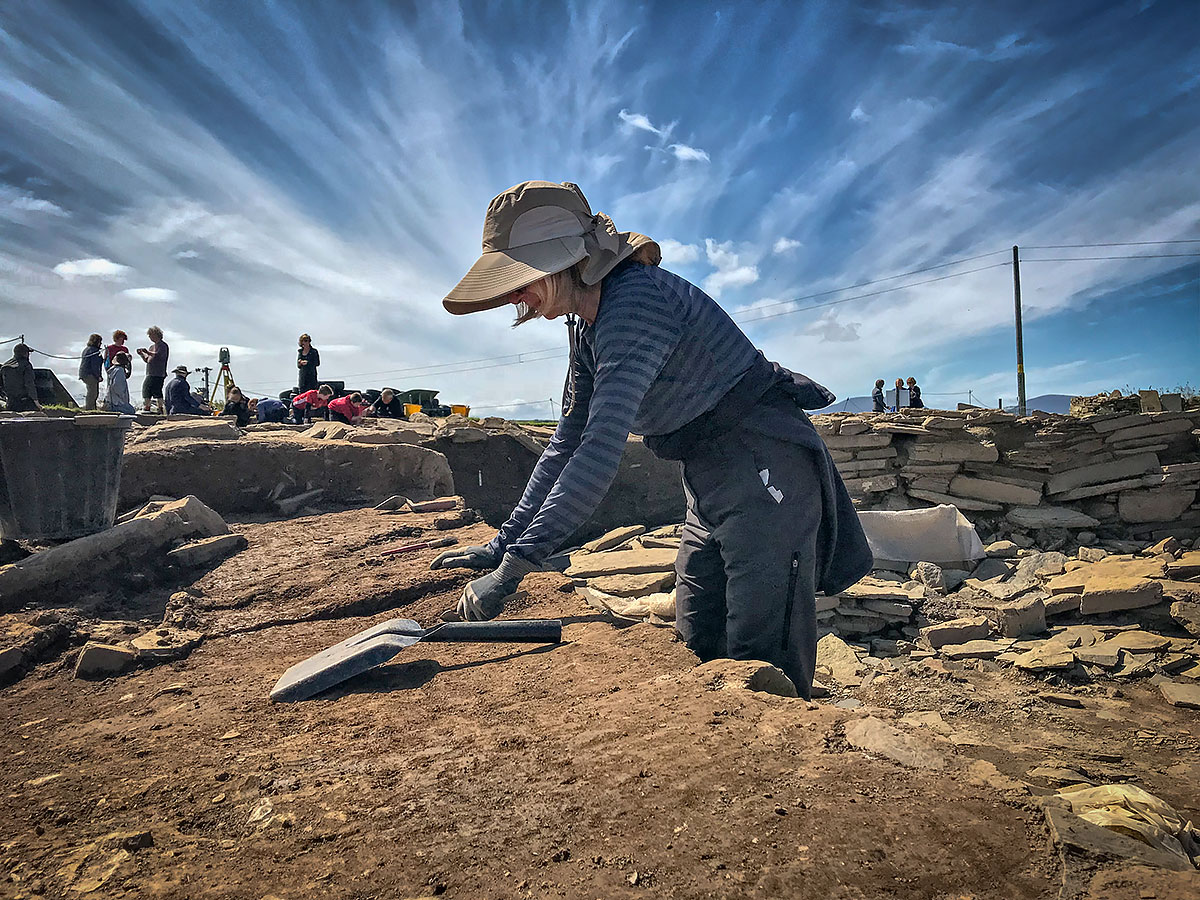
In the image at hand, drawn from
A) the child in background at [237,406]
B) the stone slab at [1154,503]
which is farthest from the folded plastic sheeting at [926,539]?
the child in background at [237,406]

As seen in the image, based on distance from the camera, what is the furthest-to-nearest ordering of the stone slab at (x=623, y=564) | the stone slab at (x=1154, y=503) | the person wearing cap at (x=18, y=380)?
the person wearing cap at (x=18, y=380), the stone slab at (x=1154, y=503), the stone slab at (x=623, y=564)

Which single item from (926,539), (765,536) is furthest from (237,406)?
(765,536)

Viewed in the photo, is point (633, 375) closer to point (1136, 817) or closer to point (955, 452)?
point (1136, 817)

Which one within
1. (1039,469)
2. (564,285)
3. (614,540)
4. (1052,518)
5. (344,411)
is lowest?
(614,540)

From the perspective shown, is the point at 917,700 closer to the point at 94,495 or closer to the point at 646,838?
the point at 646,838

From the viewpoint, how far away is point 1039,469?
697 cm

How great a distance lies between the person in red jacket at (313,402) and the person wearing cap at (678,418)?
1031 centimetres

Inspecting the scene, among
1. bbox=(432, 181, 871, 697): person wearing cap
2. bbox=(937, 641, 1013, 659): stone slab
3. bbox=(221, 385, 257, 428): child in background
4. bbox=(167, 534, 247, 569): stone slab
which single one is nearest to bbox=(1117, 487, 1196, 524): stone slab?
bbox=(937, 641, 1013, 659): stone slab

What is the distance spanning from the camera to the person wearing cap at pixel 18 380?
941cm

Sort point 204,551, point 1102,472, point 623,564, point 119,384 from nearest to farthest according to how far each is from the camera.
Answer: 1. point 623,564
2. point 204,551
3. point 1102,472
4. point 119,384

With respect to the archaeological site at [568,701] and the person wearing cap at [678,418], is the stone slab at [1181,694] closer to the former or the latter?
the archaeological site at [568,701]

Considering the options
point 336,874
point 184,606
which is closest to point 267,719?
point 336,874

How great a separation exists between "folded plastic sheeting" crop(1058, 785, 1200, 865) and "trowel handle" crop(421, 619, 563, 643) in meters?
1.75

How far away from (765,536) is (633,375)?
0.66 metres
